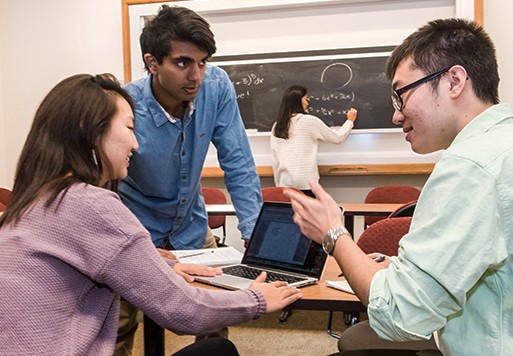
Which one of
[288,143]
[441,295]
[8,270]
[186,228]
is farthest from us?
[288,143]

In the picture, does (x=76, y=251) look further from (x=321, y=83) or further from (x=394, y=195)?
(x=321, y=83)

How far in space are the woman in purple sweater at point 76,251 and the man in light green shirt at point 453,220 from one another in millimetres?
385

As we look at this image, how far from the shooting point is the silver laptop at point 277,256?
1.54 metres

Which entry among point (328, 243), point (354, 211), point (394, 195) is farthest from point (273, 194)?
point (328, 243)

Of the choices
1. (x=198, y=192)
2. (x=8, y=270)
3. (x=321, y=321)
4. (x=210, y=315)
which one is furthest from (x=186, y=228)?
(x=321, y=321)

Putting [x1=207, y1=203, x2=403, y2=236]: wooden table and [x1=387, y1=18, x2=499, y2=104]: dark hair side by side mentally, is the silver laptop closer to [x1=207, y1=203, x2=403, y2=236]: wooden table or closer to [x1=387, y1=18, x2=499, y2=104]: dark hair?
[x1=387, y1=18, x2=499, y2=104]: dark hair

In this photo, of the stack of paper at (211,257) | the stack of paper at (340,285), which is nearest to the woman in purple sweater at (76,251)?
the stack of paper at (340,285)

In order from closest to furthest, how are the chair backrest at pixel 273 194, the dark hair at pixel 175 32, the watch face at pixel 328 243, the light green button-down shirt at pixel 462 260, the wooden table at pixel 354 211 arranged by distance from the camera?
the light green button-down shirt at pixel 462 260 → the watch face at pixel 328 243 → the dark hair at pixel 175 32 → the wooden table at pixel 354 211 → the chair backrest at pixel 273 194

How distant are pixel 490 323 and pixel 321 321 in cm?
268

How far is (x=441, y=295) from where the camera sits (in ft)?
2.95

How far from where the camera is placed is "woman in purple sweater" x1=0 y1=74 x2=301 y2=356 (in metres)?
1.02

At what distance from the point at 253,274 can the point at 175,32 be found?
2.98 feet

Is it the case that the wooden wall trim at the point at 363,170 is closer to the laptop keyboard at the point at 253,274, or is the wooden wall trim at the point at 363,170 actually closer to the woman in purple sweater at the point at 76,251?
the laptop keyboard at the point at 253,274

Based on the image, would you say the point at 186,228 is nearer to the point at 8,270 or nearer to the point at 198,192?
the point at 198,192
